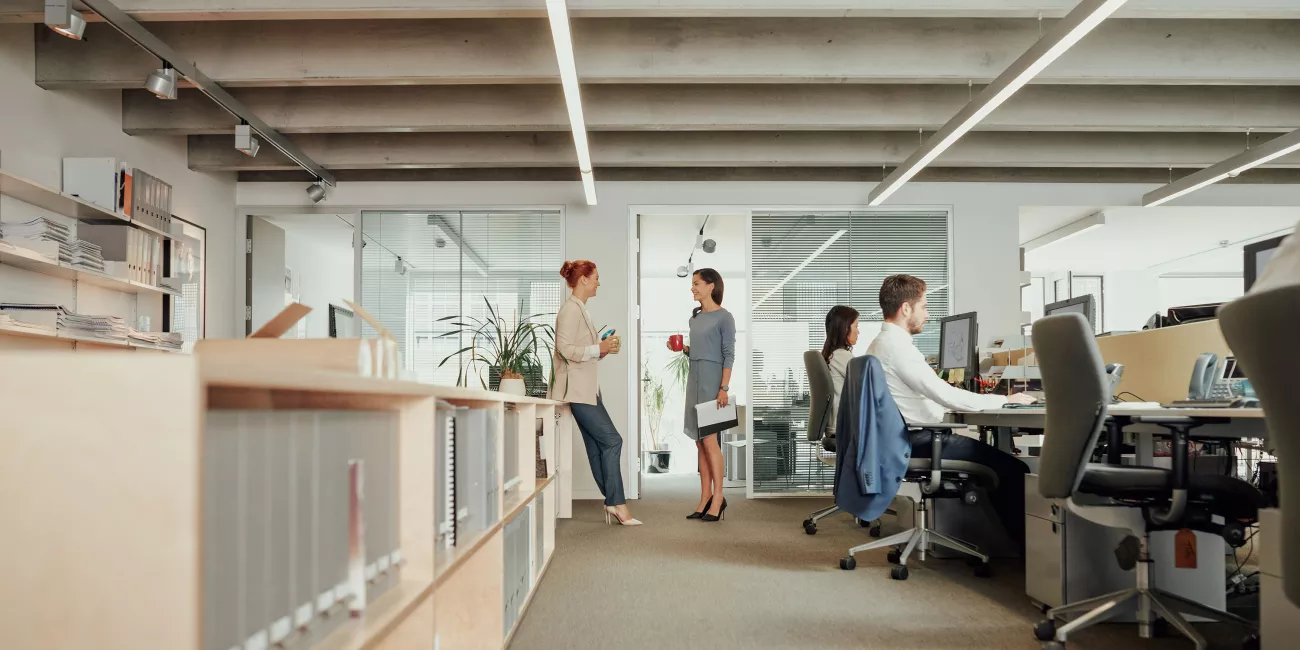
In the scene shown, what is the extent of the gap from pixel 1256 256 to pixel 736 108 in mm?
2826

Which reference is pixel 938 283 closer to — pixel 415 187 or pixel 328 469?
pixel 415 187

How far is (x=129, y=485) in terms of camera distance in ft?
2.33

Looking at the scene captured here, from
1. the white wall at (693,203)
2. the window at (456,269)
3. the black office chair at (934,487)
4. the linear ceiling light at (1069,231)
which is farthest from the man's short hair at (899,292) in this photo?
the linear ceiling light at (1069,231)

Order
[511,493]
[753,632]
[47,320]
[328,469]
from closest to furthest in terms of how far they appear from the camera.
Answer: [328,469], [753,632], [511,493], [47,320]

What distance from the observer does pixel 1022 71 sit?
386cm

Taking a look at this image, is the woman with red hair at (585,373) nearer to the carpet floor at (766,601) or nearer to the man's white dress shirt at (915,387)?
the carpet floor at (766,601)

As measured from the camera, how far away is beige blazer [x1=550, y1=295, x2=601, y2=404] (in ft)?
16.3

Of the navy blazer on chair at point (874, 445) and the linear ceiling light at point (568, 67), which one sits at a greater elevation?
the linear ceiling light at point (568, 67)

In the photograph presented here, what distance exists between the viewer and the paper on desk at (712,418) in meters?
5.07

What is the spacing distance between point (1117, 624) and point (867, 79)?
2.81 meters

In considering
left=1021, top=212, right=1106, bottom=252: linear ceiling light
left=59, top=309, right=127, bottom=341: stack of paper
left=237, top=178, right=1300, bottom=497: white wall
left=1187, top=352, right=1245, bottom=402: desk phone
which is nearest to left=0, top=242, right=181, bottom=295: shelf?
left=59, top=309, right=127, bottom=341: stack of paper

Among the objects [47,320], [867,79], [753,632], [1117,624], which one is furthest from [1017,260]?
[47,320]

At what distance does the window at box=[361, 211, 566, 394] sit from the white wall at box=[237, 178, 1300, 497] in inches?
5.4

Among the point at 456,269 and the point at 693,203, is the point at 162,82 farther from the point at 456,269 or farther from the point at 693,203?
the point at 693,203
